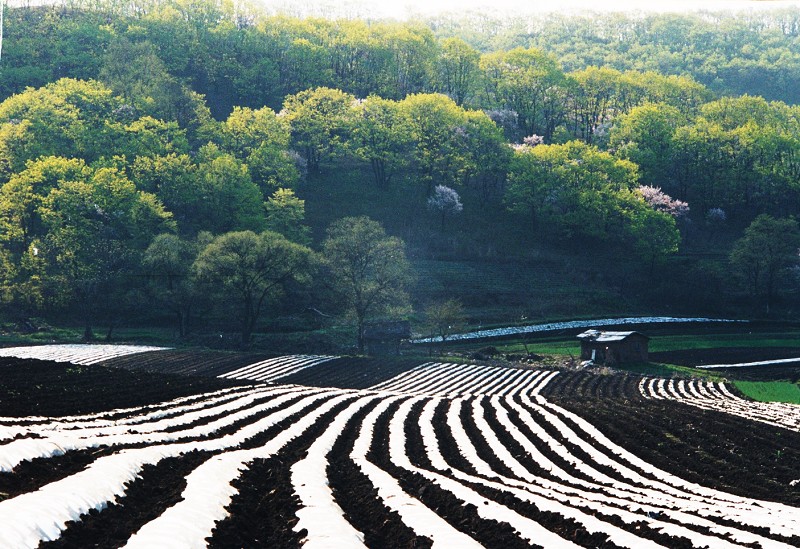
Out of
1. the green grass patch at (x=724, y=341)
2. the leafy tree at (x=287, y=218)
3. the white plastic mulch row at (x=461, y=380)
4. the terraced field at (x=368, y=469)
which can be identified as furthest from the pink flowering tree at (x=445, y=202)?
the terraced field at (x=368, y=469)

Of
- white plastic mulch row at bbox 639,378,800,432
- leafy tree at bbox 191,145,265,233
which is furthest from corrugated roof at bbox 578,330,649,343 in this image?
leafy tree at bbox 191,145,265,233

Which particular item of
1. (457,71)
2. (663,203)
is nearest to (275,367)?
(663,203)

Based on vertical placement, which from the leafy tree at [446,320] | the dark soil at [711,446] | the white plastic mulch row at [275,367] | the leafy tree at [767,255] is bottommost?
the white plastic mulch row at [275,367]

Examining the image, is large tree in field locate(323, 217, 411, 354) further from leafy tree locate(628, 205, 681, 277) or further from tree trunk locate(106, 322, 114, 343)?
leafy tree locate(628, 205, 681, 277)

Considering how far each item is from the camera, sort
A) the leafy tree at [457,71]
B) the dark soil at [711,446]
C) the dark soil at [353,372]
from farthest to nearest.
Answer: the leafy tree at [457,71] < the dark soil at [353,372] < the dark soil at [711,446]

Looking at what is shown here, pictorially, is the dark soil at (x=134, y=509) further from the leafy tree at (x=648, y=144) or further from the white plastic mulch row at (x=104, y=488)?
the leafy tree at (x=648, y=144)
